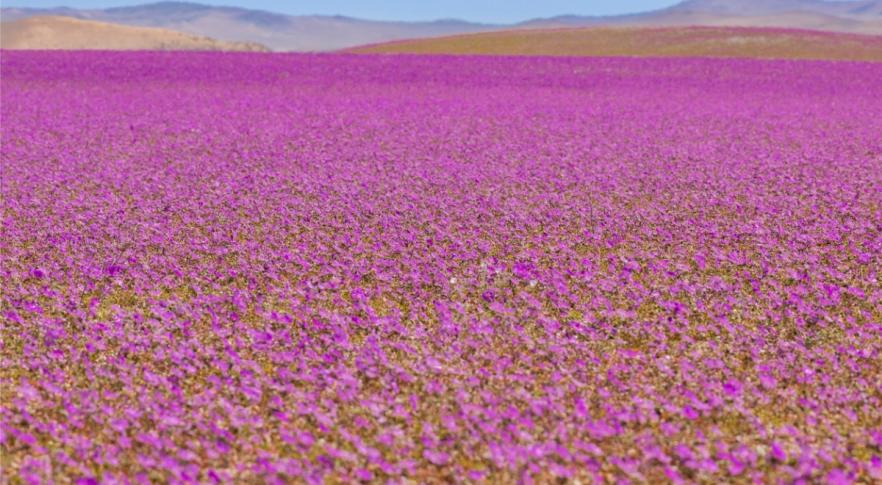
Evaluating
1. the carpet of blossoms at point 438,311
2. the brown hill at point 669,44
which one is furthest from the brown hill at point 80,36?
the carpet of blossoms at point 438,311

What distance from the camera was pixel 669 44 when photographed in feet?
183

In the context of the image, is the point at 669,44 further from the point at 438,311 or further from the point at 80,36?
the point at 438,311

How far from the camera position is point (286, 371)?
5094 millimetres

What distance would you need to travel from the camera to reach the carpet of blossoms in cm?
427

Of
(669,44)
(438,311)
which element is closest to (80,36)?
(669,44)

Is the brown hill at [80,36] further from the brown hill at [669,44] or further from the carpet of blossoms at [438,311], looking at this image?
the carpet of blossoms at [438,311]

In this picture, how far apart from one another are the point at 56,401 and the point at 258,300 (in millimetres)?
1940

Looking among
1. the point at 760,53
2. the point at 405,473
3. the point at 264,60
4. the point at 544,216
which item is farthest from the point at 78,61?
the point at 760,53

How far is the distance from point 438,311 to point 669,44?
54665mm

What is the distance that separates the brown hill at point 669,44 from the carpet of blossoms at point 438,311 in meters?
38.8

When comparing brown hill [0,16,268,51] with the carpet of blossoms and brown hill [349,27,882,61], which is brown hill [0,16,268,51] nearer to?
brown hill [349,27,882,61]

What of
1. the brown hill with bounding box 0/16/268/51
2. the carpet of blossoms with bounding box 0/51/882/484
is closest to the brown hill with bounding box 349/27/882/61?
the brown hill with bounding box 0/16/268/51

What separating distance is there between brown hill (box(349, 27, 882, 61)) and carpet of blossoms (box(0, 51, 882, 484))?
38788 mm

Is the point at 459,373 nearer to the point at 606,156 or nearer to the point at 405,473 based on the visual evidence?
the point at 405,473
